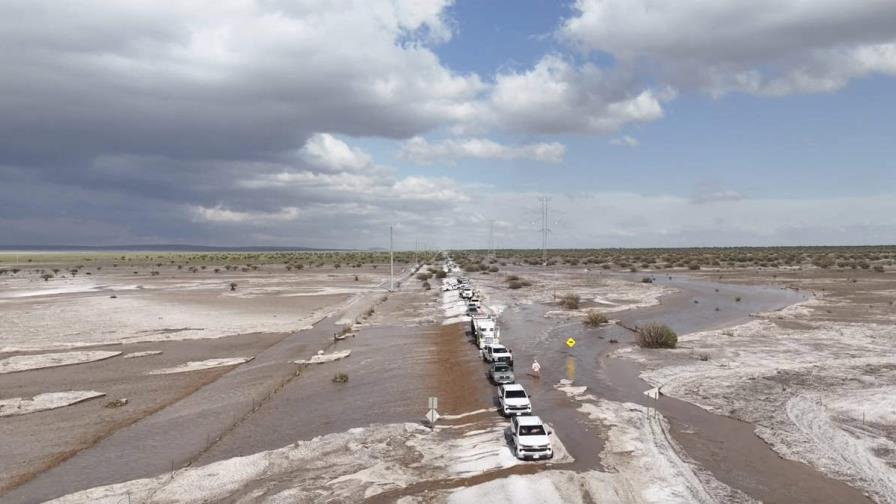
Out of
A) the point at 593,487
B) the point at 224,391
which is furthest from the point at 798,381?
the point at 224,391

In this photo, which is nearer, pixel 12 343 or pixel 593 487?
pixel 593 487

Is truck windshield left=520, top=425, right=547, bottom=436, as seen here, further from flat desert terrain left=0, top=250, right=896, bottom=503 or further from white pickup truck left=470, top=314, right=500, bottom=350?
white pickup truck left=470, top=314, right=500, bottom=350

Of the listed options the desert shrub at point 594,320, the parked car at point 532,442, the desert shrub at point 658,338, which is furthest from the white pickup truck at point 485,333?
the parked car at point 532,442

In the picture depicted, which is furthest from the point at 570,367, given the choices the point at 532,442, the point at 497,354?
the point at 532,442

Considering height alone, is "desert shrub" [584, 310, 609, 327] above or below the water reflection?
above

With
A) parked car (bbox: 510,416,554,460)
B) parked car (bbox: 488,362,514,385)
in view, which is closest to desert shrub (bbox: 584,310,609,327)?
parked car (bbox: 488,362,514,385)

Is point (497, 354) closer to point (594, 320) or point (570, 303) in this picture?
point (594, 320)

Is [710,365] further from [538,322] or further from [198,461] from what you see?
[198,461]
